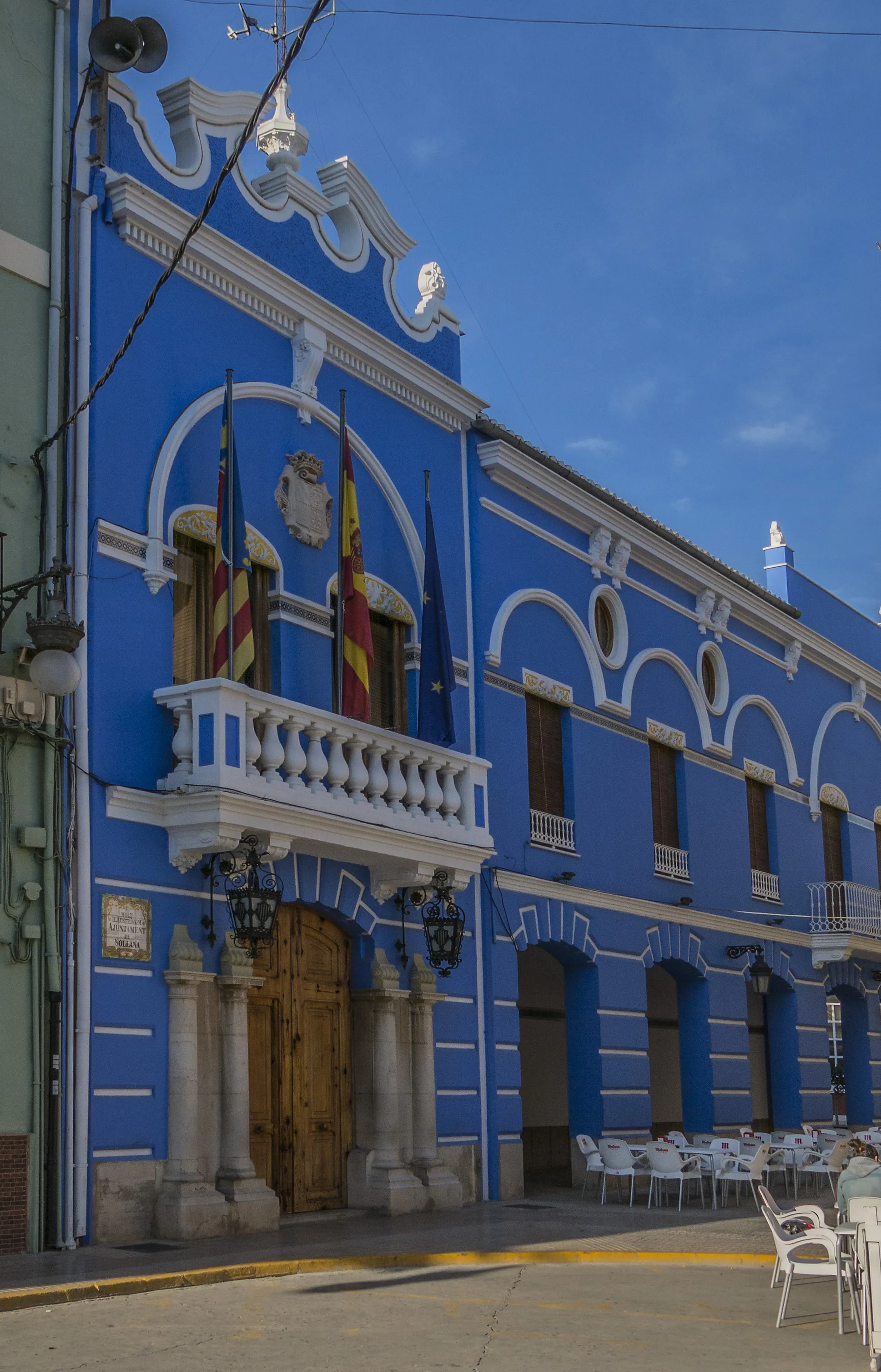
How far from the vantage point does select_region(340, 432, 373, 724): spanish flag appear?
1691 cm

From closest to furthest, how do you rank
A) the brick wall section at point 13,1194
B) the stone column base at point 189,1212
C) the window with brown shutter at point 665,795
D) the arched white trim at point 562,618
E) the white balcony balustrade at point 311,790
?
the brick wall section at point 13,1194 → the stone column base at point 189,1212 → the white balcony balustrade at point 311,790 → the arched white trim at point 562,618 → the window with brown shutter at point 665,795

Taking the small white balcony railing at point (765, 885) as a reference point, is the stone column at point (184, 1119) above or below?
below

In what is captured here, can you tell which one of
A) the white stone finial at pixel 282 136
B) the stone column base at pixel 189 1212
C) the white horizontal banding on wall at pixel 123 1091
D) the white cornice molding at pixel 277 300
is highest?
the white stone finial at pixel 282 136

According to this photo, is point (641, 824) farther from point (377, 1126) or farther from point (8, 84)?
point (8, 84)

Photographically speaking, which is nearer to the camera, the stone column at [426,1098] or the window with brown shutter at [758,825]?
the stone column at [426,1098]

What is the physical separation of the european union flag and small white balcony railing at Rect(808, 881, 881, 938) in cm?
1239

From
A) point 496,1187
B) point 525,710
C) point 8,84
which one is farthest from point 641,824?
point 8,84

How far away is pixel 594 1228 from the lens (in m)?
15.4

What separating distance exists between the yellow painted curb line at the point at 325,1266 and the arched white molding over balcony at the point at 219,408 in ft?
20.8

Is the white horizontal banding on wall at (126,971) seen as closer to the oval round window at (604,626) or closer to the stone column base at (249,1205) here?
the stone column base at (249,1205)

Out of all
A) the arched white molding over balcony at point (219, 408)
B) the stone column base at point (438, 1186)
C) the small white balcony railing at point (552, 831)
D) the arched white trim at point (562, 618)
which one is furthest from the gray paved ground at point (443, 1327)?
the arched white trim at point (562, 618)

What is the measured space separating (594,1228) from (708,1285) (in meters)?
3.78

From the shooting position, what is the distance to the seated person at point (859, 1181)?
35.8 ft

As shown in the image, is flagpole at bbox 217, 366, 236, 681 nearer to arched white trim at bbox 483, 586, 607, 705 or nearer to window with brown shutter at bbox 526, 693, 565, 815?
arched white trim at bbox 483, 586, 607, 705
